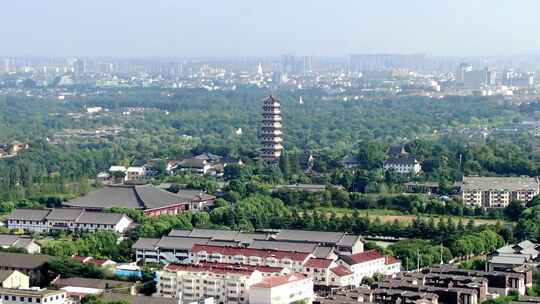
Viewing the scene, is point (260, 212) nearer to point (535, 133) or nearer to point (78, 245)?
point (78, 245)

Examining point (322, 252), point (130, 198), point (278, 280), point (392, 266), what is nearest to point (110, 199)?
point (130, 198)

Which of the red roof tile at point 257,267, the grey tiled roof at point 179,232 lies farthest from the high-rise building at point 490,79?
the red roof tile at point 257,267

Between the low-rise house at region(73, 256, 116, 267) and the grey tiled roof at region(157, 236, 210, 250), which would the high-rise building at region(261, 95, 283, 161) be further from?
the low-rise house at region(73, 256, 116, 267)

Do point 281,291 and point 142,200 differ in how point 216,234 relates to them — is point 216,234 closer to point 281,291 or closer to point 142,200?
point 142,200

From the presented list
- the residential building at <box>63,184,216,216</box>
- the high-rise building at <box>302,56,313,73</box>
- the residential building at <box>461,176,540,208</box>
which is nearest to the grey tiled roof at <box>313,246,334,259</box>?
the residential building at <box>63,184,216,216</box>

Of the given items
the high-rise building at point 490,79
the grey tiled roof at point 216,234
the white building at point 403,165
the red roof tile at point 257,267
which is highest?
the red roof tile at point 257,267

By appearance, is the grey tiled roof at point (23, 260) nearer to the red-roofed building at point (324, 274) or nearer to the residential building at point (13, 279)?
the residential building at point (13, 279)
